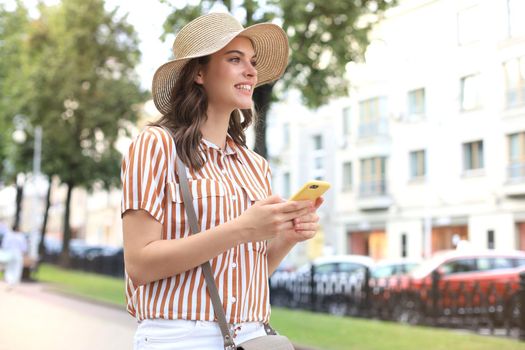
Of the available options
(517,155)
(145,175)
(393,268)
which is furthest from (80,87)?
(145,175)

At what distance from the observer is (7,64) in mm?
36906

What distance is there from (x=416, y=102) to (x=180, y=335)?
2515 centimetres

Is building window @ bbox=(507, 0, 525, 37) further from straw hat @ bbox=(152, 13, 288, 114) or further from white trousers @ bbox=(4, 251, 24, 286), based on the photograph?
white trousers @ bbox=(4, 251, 24, 286)

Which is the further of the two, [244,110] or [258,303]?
[244,110]

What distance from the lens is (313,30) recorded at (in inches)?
560

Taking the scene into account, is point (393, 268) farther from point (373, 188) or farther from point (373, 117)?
point (373, 188)

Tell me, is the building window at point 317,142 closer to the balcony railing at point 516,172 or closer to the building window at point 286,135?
the building window at point 286,135

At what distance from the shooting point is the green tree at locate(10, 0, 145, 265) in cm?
3300

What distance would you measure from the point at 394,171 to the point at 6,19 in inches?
771

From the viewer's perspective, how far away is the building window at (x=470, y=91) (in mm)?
19250

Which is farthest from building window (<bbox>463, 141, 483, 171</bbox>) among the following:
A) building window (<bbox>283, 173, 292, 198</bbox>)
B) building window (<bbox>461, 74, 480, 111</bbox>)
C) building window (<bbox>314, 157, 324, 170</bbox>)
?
building window (<bbox>283, 173, 292, 198</bbox>)

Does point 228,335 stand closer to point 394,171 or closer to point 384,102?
point 384,102

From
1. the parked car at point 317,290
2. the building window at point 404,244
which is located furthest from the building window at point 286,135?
the parked car at point 317,290

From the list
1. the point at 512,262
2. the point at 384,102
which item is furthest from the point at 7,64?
the point at 512,262
